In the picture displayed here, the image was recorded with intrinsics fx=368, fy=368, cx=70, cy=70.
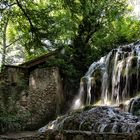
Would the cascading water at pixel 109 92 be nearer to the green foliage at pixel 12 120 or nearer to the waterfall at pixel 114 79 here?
the waterfall at pixel 114 79

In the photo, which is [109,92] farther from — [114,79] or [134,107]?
→ [134,107]

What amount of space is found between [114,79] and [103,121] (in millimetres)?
5632

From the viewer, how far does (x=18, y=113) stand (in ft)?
49.7

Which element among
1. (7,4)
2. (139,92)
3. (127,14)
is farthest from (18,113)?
(127,14)

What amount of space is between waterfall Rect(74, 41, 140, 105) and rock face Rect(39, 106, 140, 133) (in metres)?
3.47

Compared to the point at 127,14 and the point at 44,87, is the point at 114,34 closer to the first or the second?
the point at 127,14

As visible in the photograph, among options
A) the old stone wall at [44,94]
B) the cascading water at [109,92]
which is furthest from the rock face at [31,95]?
the cascading water at [109,92]

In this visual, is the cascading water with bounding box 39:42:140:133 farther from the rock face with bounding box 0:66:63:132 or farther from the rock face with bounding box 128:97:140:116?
the rock face with bounding box 0:66:63:132

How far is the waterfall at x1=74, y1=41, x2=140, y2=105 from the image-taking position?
13090 mm

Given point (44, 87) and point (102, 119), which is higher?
point (44, 87)

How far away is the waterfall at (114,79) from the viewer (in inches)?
515

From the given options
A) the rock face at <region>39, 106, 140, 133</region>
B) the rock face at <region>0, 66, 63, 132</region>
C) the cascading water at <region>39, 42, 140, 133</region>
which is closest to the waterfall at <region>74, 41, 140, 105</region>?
the cascading water at <region>39, 42, 140, 133</region>

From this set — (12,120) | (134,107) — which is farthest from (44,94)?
(134,107)

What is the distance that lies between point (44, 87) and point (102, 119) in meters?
7.29
